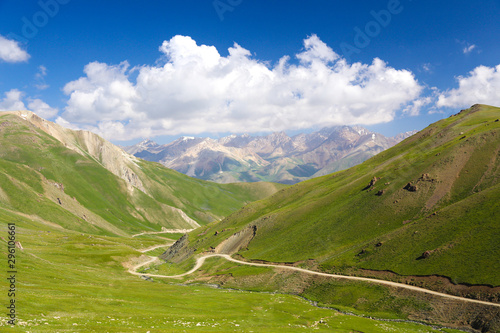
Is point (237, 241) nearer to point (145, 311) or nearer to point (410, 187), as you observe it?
point (410, 187)

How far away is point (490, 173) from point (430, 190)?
2430 cm

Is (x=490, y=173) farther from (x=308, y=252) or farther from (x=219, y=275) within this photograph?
(x=219, y=275)

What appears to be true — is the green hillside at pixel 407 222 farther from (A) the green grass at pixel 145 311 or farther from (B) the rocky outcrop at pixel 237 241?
(A) the green grass at pixel 145 311

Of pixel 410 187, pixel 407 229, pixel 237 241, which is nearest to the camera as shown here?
pixel 407 229

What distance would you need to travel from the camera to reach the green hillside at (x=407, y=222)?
86.9 m

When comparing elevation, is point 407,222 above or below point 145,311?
above

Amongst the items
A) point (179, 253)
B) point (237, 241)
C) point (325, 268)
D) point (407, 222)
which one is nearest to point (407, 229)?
point (407, 222)

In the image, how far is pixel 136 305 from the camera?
214 feet

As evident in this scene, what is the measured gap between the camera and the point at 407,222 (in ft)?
384

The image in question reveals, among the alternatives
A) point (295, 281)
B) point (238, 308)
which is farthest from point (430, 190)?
point (238, 308)

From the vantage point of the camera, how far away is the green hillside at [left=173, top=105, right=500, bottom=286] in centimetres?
8688

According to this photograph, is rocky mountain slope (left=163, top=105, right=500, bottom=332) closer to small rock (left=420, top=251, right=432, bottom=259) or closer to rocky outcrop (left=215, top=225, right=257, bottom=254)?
small rock (left=420, top=251, right=432, bottom=259)

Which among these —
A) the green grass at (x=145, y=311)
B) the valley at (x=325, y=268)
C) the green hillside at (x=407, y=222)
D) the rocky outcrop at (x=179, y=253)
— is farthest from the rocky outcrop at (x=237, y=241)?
the green grass at (x=145, y=311)

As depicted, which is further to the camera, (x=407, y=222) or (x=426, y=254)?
(x=407, y=222)
